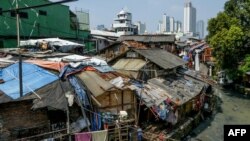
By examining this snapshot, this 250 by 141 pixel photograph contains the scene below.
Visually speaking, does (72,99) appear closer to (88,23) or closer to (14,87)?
(14,87)

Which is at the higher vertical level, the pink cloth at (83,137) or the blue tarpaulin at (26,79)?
the blue tarpaulin at (26,79)

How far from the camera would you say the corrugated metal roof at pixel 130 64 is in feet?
85.0

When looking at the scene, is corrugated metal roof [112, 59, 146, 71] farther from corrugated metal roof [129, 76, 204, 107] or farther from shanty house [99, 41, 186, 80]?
corrugated metal roof [129, 76, 204, 107]

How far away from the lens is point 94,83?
17.9m

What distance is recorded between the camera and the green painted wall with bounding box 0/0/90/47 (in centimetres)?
2870

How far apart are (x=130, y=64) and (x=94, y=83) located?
9.64 metres

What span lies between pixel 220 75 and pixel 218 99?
1076 centimetres

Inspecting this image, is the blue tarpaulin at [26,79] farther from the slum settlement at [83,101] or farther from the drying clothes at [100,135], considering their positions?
the drying clothes at [100,135]

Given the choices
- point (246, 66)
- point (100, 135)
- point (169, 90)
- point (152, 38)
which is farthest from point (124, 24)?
point (100, 135)

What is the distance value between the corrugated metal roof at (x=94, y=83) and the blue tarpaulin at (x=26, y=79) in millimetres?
1903

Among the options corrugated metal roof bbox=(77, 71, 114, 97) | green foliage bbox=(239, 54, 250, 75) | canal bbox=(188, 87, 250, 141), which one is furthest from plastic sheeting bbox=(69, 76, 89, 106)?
green foliage bbox=(239, 54, 250, 75)

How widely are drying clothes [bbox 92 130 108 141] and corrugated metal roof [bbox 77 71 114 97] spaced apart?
8.00 feet

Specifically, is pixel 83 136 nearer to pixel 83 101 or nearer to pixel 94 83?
pixel 83 101

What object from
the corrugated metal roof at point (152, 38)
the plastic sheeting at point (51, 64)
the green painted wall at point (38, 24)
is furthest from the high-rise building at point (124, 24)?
the plastic sheeting at point (51, 64)
